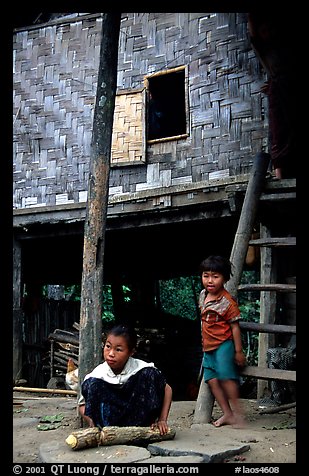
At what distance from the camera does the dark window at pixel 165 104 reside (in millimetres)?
7145

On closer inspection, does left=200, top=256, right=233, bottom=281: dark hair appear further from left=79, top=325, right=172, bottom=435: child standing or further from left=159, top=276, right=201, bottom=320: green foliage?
left=159, top=276, right=201, bottom=320: green foliage

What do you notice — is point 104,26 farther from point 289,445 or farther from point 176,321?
point 176,321

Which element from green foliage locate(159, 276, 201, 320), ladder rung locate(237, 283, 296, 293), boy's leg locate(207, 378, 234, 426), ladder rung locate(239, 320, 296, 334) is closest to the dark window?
ladder rung locate(237, 283, 296, 293)

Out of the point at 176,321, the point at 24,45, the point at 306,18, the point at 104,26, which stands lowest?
the point at 176,321

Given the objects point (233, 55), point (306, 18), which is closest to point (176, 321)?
point (233, 55)

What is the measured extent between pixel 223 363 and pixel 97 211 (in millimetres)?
1522

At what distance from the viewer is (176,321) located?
1046 centimetres

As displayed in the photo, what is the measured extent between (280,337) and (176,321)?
4.76 metres

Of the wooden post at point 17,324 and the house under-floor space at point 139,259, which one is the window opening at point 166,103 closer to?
the house under-floor space at point 139,259

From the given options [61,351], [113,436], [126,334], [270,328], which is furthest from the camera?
[61,351]

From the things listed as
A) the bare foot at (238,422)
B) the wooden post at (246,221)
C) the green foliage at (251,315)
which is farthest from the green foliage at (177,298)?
the bare foot at (238,422)

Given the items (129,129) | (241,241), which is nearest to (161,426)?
(241,241)

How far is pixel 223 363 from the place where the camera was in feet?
12.1

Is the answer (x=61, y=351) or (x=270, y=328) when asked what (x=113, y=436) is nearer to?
(x=270, y=328)
